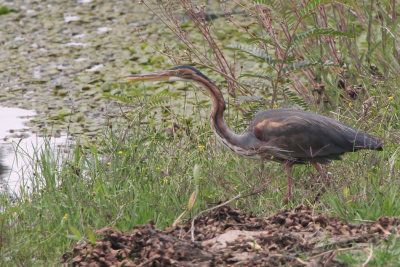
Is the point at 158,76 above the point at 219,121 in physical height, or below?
above

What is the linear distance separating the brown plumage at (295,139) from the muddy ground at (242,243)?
0.91 meters

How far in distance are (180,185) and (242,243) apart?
50.8 inches

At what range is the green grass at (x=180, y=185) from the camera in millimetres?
4168

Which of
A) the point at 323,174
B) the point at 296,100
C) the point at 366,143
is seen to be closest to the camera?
the point at 366,143

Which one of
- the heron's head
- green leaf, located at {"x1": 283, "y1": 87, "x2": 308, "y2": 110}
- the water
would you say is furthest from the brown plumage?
the water

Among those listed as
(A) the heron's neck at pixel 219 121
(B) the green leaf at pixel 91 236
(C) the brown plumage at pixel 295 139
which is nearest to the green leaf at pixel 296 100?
(C) the brown plumage at pixel 295 139

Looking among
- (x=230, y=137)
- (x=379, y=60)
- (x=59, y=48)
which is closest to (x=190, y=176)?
(x=230, y=137)

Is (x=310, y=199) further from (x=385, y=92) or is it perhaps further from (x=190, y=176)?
(x=385, y=92)

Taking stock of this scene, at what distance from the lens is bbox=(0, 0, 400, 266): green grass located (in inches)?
164

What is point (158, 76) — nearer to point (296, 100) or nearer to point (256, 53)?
point (256, 53)

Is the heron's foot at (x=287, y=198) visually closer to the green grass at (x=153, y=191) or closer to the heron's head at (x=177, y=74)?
the green grass at (x=153, y=191)

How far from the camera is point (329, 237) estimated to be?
12.2ft

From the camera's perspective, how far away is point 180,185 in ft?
16.1

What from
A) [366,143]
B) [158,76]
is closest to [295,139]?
[366,143]
